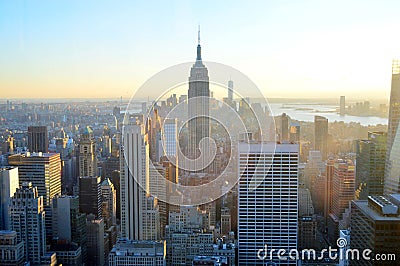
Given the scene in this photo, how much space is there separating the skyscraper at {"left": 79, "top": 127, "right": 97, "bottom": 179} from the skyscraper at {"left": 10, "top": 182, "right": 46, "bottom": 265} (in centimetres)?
90

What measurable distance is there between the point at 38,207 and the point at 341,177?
3.39 m

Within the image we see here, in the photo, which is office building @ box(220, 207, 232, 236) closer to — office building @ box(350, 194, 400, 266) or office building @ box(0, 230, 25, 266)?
office building @ box(350, 194, 400, 266)

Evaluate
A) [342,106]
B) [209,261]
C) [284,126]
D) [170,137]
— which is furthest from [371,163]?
[170,137]

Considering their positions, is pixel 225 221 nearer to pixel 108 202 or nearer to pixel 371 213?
pixel 108 202

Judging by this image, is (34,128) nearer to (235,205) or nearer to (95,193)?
(95,193)

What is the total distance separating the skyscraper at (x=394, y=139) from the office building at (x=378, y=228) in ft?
1.90

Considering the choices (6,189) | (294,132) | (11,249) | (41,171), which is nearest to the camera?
(11,249)

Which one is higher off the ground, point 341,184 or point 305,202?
point 341,184

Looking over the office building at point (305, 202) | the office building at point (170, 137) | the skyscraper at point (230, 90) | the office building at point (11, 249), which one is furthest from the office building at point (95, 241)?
the skyscraper at point (230, 90)

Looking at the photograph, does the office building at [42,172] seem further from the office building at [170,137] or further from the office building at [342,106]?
the office building at [342,106]

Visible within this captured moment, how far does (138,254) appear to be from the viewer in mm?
4035

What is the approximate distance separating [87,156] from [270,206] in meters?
2.54

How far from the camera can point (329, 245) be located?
11.9 ft

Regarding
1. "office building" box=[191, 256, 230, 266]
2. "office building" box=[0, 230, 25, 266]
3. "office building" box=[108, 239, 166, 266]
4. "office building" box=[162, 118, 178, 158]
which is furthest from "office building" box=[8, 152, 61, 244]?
"office building" box=[162, 118, 178, 158]
